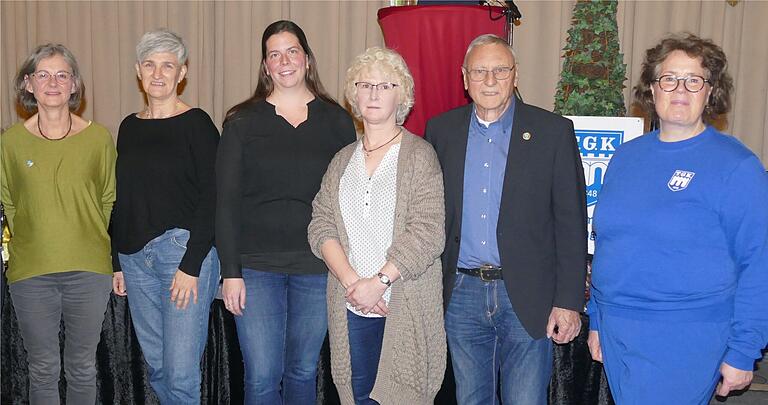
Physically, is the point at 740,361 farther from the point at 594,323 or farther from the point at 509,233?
the point at 509,233

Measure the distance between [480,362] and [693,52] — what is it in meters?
1.15

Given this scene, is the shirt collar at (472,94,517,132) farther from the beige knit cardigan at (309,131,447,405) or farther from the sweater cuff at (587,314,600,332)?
the sweater cuff at (587,314,600,332)

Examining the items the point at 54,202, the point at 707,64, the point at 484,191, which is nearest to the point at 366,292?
the point at 484,191

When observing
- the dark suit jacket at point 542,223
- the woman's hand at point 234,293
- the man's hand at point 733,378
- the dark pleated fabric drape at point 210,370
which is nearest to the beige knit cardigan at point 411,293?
the dark suit jacket at point 542,223

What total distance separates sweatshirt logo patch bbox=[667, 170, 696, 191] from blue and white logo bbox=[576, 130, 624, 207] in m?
0.94

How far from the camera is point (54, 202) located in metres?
2.50

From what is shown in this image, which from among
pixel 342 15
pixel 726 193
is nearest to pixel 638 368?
pixel 726 193

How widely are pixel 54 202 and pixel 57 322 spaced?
46 centimetres

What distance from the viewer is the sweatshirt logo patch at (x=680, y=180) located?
1.77m

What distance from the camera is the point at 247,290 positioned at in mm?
→ 2332

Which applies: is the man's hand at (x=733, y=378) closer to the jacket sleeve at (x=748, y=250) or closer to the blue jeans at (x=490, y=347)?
the jacket sleeve at (x=748, y=250)

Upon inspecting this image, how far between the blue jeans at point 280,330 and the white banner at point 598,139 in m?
1.17

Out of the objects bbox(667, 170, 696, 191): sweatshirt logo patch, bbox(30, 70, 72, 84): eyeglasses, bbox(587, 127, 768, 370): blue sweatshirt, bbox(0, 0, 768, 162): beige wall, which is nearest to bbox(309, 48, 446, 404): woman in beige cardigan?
bbox(587, 127, 768, 370): blue sweatshirt

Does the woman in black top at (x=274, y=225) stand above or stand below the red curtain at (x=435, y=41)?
below
